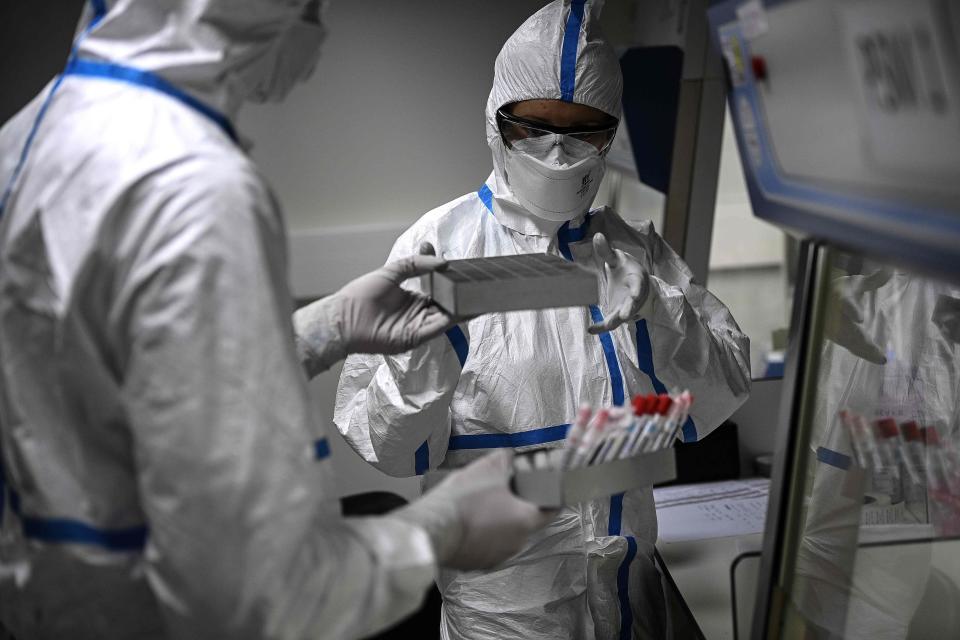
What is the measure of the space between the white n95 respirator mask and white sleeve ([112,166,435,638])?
79 centimetres

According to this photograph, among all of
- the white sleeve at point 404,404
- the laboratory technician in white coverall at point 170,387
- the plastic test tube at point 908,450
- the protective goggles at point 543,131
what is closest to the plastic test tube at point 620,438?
the laboratory technician in white coverall at point 170,387

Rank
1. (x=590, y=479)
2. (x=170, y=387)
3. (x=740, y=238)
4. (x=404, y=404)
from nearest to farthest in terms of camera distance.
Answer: (x=170, y=387) < (x=590, y=479) < (x=404, y=404) < (x=740, y=238)

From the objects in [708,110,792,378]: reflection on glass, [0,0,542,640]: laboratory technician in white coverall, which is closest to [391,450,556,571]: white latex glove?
[0,0,542,640]: laboratory technician in white coverall

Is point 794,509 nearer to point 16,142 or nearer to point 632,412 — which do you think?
point 632,412

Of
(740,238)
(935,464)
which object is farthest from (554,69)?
(740,238)

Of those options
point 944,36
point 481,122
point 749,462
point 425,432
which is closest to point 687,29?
point 481,122

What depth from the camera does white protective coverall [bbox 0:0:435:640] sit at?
2.34ft

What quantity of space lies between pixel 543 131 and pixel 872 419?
70 cm

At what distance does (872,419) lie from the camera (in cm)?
131

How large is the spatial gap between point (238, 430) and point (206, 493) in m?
0.06

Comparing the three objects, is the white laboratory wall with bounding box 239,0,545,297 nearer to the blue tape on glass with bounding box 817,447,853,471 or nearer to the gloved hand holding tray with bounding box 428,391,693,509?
the blue tape on glass with bounding box 817,447,853,471

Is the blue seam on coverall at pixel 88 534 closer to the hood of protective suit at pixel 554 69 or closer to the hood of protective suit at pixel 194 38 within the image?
the hood of protective suit at pixel 194 38

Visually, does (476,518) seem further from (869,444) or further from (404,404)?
(869,444)

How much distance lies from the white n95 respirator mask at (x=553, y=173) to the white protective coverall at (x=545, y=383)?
0.05 m
